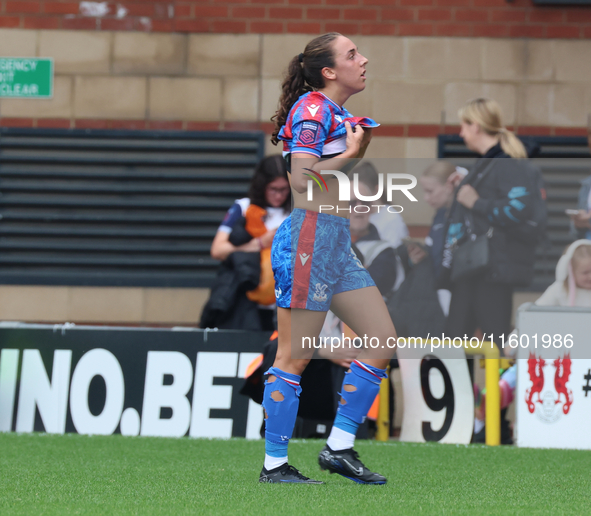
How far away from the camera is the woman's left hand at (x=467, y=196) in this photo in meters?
6.79

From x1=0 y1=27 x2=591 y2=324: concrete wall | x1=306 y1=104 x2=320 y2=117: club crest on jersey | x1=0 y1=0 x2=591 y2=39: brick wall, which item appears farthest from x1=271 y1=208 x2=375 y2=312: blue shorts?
x1=0 y1=0 x2=591 y2=39: brick wall

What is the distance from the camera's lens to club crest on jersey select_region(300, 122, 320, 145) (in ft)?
12.6

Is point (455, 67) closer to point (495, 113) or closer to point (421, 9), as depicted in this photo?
point (421, 9)

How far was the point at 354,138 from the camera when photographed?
12.8 feet

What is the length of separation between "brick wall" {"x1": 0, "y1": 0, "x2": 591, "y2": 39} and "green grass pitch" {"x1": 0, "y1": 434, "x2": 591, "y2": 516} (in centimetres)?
490

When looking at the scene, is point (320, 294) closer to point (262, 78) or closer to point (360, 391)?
point (360, 391)

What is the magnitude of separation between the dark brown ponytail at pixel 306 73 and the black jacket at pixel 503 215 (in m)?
2.85

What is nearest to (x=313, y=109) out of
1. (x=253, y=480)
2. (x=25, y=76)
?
(x=253, y=480)

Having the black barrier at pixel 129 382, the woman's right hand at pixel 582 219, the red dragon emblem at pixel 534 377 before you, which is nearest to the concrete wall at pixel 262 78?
the woman's right hand at pixel 582 219

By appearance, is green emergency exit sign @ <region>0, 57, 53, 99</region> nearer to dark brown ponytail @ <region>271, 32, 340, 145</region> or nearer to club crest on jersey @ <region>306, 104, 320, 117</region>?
dark brown ponytail @ <region>271, 32, 340, 145</region>

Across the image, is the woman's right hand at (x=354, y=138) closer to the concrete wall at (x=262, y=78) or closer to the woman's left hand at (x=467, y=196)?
the woman's left hand at (x=467, y=196)

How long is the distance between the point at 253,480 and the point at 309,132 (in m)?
1.59

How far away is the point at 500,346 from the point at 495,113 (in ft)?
5.62

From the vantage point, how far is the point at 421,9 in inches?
379
